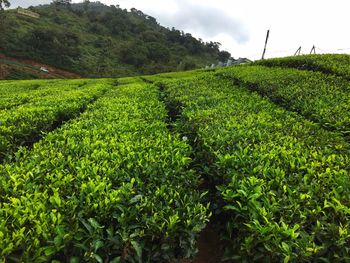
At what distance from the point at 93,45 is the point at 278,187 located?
259ft

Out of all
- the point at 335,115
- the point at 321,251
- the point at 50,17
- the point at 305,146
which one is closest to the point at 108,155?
the point at 321,251

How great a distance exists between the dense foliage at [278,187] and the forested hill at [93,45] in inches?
2237

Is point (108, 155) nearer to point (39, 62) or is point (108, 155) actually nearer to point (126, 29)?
point (39, 62)

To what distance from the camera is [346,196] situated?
A: 3521 millimetres

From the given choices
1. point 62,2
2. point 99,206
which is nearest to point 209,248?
point 99,206

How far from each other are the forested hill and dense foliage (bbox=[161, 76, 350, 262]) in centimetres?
5683

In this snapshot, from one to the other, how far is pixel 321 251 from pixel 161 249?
1.58 m

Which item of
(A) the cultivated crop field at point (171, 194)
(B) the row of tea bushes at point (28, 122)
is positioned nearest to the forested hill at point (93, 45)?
(B) the row of tea bushes at point (28, 122)

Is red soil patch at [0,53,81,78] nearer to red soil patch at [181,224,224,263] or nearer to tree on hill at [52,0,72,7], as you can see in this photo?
red soil patch at [181,224,224,263]

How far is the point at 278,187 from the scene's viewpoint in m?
3.87

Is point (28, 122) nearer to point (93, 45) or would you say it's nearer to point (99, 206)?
point (99, 206)

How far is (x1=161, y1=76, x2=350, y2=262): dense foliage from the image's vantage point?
2.88 m

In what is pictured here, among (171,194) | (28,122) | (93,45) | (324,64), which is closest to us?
(171,194)

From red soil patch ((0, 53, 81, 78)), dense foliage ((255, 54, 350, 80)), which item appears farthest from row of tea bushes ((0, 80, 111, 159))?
red soil patch ((0, 53, 81, 78))
